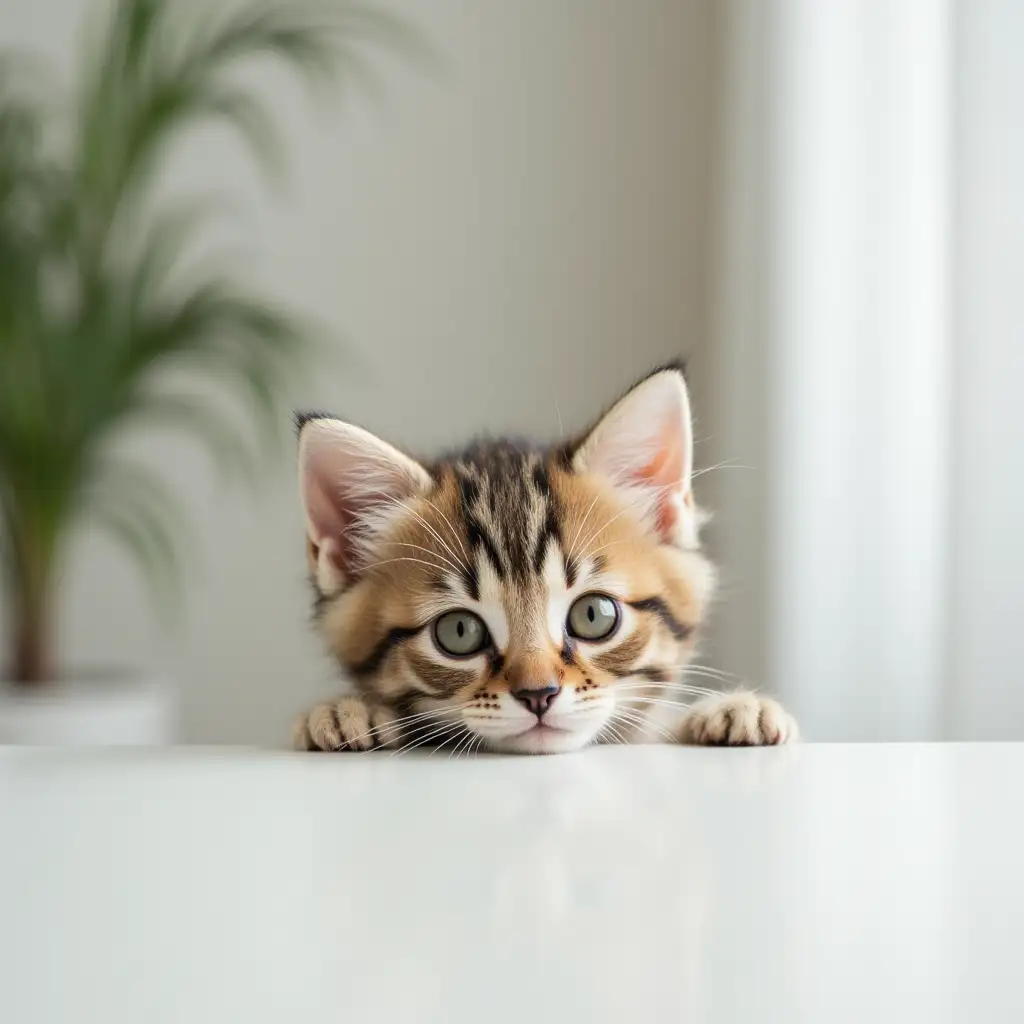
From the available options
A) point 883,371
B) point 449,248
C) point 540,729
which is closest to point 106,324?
point 449,248

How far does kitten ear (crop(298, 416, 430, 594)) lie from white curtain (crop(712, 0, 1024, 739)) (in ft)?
2.99

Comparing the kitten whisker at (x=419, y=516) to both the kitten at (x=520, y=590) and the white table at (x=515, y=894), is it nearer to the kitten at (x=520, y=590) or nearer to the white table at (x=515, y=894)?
the kitten at (x=520, y=590)

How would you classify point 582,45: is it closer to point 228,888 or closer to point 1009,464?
point 1009,464

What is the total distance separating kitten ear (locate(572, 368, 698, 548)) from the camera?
98 cm

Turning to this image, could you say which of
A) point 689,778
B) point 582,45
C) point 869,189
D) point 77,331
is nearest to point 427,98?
point 582,45

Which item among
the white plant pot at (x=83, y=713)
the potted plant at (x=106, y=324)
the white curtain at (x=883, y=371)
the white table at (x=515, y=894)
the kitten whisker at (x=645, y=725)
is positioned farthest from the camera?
the potted plant at (x=106, y=324)

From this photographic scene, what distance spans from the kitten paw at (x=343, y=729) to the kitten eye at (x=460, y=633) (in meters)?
0.07

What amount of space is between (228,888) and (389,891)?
0.07m

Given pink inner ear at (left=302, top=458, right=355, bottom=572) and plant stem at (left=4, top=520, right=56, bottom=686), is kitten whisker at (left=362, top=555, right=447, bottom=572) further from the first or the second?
plant stem at (left=4, top=520, right=56, bottom=686)

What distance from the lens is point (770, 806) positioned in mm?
643

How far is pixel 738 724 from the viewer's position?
0.92 m

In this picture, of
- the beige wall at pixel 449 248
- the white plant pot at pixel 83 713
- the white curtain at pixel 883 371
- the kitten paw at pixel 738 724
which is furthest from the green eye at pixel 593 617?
the beige wall at pixel 449 248

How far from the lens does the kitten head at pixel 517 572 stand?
34.9 inches

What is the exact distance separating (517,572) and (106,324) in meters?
1.51
